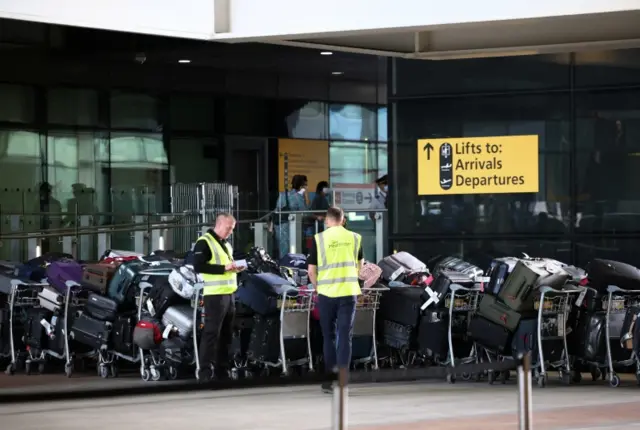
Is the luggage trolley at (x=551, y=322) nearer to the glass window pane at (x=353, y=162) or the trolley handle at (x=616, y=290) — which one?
the trolley handle at (x=616, y=290)

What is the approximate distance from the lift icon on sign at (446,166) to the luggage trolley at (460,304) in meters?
3.20

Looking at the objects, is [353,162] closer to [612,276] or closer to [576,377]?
[576,377]

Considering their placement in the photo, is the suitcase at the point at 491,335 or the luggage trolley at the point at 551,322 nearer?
the luggage trolley at the point at 551,322

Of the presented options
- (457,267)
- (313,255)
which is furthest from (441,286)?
(313,255)

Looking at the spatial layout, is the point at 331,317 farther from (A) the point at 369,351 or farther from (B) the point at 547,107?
(B) the point at 547,107

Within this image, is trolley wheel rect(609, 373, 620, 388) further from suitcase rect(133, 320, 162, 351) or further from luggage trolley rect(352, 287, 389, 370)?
suitcase rect(133, 320, 162, 351)

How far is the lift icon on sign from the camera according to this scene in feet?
65.9

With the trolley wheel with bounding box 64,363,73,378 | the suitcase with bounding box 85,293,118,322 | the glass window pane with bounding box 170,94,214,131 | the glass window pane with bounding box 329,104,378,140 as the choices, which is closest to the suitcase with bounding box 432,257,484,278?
the suitcase with bounding box 85,293,118,322

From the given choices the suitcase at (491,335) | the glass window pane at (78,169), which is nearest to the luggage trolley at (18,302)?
the suitcase at (491,335)

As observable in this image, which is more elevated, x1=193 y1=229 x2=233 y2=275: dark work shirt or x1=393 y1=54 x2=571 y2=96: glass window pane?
x1=393 y1=54 x2=571 y2=96: glass window pane

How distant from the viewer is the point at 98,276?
18234mm

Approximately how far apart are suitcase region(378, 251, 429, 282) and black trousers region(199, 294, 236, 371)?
2408 millimetres

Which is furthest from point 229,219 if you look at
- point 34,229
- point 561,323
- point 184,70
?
point 184,70

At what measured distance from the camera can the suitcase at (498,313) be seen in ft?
53.5
